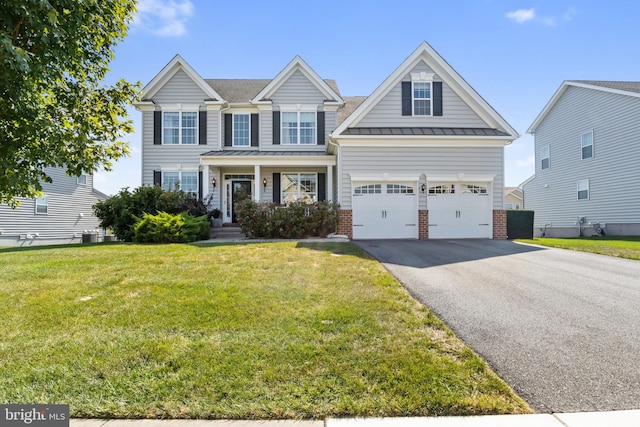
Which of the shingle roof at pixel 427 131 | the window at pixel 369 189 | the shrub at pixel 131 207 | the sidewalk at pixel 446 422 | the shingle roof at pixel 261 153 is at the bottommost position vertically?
the sidewalk at pixel 446 422

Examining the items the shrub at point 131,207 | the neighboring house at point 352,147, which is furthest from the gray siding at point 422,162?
the shrub at point 131,207

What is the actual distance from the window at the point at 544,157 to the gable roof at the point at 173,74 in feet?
69.9

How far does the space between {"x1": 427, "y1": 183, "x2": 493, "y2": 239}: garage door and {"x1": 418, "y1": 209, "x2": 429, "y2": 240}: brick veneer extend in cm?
18

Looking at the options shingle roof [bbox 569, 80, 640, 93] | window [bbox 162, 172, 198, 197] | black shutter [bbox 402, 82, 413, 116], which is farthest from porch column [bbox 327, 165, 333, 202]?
shingle roof [bbox 569, 80, 640, 93]

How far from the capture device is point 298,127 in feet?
54.7

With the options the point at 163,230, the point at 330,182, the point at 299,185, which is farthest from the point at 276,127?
the point at 163,230

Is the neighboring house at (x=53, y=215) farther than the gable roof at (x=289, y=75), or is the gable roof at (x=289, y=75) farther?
the neighboring house at (x=53, y=215)

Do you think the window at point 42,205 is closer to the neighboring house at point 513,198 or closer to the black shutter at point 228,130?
the black shutter at point 228,130

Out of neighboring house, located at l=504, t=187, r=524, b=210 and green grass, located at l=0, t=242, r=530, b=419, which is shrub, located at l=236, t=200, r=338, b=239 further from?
neighboring house, located at l=504, t=187, r=524, b=210

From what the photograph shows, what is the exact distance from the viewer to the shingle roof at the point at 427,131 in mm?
13391

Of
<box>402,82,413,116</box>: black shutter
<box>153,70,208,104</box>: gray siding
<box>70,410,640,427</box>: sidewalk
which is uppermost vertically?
<box>153,70,208,104</box>: gray siding

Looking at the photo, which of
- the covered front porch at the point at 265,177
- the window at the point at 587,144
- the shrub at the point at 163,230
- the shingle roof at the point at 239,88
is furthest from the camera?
the window at the point at 587,144

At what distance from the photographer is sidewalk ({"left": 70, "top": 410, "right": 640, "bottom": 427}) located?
2.36 metres

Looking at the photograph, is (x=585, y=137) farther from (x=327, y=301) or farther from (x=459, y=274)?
(x=327, y=301)
